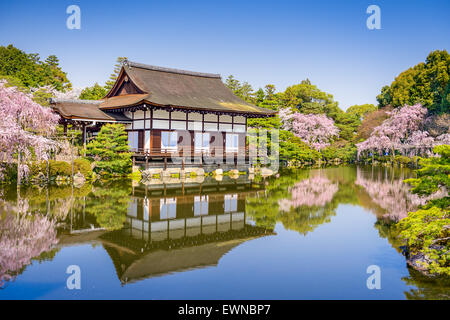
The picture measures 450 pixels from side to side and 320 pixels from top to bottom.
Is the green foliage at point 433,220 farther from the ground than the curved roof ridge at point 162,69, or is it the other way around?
the curved roof ridge at point 162,69

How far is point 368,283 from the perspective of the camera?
21.9 ft

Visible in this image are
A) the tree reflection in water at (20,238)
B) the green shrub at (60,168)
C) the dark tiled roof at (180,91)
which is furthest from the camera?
the dark tiled roof at (180,91)

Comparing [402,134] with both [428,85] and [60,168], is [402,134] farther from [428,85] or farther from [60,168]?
[60,168]

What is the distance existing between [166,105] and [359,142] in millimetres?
29436

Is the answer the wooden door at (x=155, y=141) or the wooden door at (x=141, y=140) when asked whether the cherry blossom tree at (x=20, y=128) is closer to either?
the wooden door at (x=141, y=140)

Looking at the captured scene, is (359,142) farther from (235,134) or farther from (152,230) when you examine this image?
(152,230)

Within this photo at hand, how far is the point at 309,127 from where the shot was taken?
43125mm

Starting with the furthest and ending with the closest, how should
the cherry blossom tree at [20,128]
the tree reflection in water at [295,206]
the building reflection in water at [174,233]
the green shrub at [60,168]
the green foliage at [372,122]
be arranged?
1. the green foliage at [372,122]
2. the green shrub at [60,168]
3. the cherry blossom tree at [20,128]
4. the tree reflection in water at [295,206]
5. the building reflection in water at [174,233]

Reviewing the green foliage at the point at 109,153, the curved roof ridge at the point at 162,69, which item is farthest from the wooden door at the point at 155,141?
the curved roof ridge at the point at 162,69

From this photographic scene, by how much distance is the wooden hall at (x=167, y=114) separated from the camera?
78.4ft

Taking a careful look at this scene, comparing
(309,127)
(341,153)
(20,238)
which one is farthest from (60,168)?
(341,153)

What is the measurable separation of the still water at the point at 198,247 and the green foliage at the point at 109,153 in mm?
5746

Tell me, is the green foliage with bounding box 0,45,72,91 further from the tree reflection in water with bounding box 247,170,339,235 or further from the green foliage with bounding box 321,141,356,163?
the green foliage with bounding box 321,141,356,163

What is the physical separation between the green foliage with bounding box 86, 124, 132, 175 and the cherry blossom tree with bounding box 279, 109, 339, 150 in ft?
79.3
